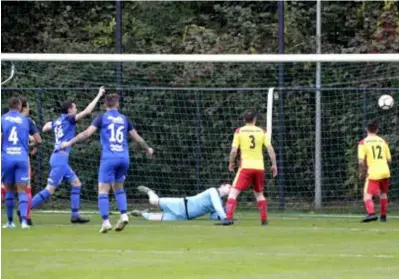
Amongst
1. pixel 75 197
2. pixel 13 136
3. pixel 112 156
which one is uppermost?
pixel 13 136

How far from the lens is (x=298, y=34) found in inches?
1106

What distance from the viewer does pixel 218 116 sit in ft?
87.0

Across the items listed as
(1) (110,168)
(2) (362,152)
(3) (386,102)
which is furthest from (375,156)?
(1) (110,168)

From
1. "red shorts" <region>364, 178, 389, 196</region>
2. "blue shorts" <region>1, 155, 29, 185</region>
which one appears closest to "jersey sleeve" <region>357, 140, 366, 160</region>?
"red shorts" <region>364, 178, 389, 196</region>

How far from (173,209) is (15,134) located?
3.67m

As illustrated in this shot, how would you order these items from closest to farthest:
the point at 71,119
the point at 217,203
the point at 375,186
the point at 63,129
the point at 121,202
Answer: the point at 121,202 → the point at 71,119 → the point at 63,129 → the point at 217,203 → the point at 375,186

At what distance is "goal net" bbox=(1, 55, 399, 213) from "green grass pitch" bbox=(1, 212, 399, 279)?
14.2 feet

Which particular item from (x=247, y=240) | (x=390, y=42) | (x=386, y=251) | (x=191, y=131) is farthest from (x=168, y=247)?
(x=390, y=42)

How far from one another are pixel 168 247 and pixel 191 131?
34.2ft

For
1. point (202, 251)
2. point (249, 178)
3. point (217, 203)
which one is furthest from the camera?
point (217, 203)

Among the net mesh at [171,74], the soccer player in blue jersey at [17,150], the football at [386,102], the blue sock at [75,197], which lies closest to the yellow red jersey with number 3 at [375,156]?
the football at [386,102]

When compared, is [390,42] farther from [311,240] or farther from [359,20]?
[311,240]

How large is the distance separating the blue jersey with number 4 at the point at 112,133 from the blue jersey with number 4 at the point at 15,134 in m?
1.36

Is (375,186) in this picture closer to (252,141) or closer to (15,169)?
(252,141)
